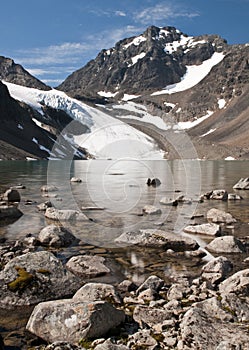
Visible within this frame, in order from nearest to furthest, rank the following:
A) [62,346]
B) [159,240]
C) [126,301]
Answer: [62,346]
[126,301]
[159,240]

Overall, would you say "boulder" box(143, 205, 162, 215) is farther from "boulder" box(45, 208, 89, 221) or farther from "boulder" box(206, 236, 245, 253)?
"boulder" box(206, 236, 245, 253)

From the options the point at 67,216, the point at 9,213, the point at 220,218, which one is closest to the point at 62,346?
the point at 67,216

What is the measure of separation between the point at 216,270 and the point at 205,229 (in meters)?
6.36

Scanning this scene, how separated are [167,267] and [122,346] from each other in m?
6.14

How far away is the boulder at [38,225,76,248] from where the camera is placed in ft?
50.8

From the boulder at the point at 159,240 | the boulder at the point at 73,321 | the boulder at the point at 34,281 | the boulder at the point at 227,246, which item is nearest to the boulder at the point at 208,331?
the boulder at the point at 73,321

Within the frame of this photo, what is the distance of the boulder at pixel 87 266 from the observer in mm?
11914

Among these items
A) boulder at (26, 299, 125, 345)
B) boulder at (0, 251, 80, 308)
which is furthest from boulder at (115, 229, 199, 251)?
boulder at (26, 299, 125, 345)

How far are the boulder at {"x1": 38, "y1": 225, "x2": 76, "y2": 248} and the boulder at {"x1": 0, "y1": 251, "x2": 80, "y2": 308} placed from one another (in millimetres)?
4614

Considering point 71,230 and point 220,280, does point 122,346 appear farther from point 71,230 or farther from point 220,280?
point 71,230

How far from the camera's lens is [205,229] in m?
17.9

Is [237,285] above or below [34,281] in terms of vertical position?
above

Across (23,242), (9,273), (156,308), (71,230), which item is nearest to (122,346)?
(156,308)

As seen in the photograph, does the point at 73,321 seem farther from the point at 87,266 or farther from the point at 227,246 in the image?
the point at 227,246
